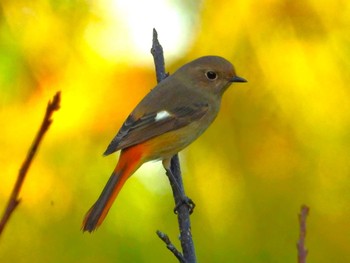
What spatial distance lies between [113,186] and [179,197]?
22 cm

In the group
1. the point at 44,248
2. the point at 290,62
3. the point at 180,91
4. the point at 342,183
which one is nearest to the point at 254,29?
the point at 290,62

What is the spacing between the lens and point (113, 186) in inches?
86.5

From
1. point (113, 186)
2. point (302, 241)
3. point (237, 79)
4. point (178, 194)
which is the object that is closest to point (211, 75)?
point (237, 79)

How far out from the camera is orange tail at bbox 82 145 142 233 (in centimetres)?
199

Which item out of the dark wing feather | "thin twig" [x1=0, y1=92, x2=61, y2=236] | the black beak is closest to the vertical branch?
the dark wing feather

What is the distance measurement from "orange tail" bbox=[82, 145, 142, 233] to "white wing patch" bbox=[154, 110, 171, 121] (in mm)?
186

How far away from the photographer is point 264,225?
283 cm

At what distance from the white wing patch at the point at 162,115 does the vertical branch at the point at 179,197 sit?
129 mm

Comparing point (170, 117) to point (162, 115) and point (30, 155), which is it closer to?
point (162, 115)

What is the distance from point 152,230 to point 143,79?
0.61 metres

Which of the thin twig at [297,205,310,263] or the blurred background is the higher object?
the blurred background

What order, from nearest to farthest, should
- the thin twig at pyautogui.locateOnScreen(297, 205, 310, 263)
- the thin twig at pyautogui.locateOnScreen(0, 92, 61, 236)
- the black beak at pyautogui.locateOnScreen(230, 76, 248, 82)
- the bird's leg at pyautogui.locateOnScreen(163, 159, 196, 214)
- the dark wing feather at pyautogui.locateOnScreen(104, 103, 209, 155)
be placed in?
the thin twig at pyautogui.locateOnScreen(0, 92, 61, 236)
the thin twig at pyautogui.locateOnScreen(297, 205, 310, 263)
the bird's leg at pyautogui.locateOnScreen(163, 159, 196, 214)
the dark wing feather at pyautogui.locateOnScreen(104, 103, 209, 155)
the black beak at pyautogui.locateOnScreen(230, 76, 248, 82)

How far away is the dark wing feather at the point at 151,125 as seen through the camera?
242 cm

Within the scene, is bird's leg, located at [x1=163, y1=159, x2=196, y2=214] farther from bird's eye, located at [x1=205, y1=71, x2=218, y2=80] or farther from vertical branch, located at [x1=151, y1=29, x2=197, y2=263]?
bird's eye, located at [x1=205, y1=71, x2=218, y2=80]
